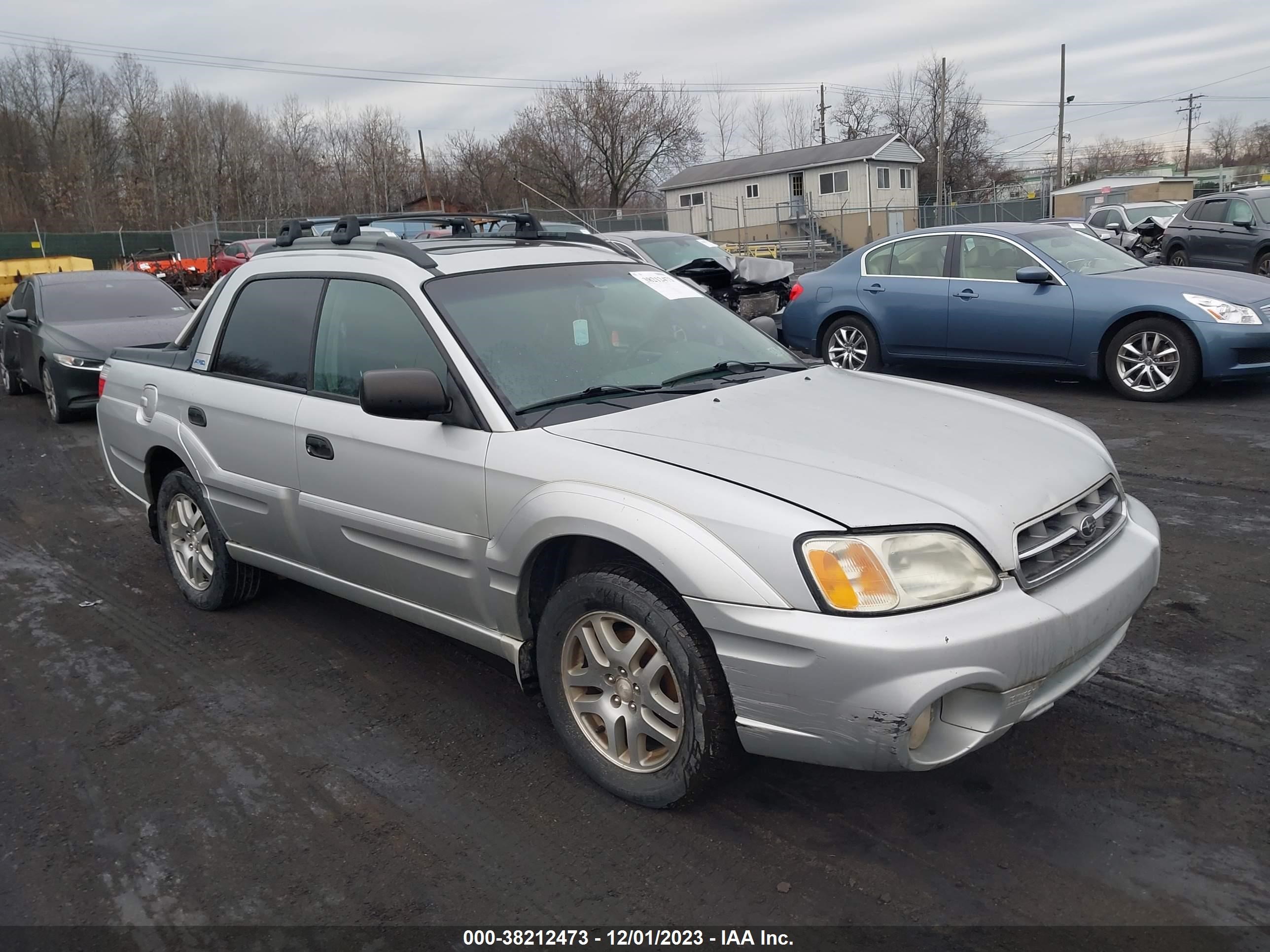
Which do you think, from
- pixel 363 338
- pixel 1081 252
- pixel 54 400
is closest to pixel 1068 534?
pixel 363 338

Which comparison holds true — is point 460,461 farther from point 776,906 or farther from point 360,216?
point 360,216

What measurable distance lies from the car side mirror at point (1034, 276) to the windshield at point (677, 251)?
191 inches

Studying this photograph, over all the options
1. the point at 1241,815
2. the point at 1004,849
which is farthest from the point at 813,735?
the point at 1241,815

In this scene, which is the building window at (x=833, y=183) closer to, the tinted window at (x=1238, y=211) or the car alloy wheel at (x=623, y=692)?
the tinted window at (x=1238, y=211)

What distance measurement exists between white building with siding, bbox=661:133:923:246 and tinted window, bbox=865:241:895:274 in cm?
3679

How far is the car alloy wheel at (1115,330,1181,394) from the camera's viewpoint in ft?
27.7

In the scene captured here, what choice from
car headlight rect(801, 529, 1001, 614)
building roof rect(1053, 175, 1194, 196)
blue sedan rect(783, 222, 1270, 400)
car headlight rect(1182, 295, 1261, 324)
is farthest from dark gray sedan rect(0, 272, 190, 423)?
building roof rect(1053, 175, 1194, 196)

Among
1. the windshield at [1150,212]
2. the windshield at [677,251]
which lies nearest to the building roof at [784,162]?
the windshield at [1150,212]

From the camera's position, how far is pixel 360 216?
4.94 meters

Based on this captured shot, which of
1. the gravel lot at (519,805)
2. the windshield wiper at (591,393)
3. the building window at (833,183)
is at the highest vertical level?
the building window at (833,183)

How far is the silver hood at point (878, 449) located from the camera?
2666mm

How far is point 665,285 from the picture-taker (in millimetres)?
4340

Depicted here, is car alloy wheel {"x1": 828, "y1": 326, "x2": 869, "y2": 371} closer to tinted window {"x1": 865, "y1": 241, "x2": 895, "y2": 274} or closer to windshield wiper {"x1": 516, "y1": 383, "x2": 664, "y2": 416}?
tinted window {"x1": 865, "y1": 241, "x2": 895, "y2": 274}

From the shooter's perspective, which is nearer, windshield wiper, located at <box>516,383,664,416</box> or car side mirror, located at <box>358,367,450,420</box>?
car side mirror, located at <box>358,367,450,420</box>
